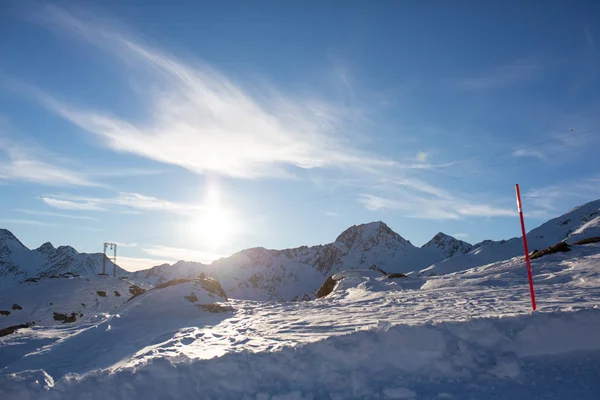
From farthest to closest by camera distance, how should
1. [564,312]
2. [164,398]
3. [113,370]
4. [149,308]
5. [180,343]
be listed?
[149,308] → [180,343] → [564,312] → [113,370] → [164,398]

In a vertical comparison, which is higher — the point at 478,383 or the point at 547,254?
the point at 547,254

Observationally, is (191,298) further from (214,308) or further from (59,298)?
(59,298)

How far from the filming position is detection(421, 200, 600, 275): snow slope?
90812mm

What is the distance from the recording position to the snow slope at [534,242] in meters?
90.8

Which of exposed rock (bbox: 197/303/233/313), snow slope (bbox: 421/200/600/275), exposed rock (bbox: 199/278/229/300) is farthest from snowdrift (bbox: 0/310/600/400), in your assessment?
snow slope (bbox: 421/200/600/275)

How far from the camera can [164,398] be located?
210 inches

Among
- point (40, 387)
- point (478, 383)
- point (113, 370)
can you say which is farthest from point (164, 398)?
point (478, 383)

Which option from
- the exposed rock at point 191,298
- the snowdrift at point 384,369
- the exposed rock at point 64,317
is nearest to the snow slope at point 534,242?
the exposed rock at point 191,298

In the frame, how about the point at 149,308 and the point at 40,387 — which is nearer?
the point at 40,387

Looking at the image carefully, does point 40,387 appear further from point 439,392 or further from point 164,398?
point 439,392

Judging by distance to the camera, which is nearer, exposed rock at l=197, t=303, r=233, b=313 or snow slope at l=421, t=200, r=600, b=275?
exposed rock at l=197, t=303, r=233, b=313

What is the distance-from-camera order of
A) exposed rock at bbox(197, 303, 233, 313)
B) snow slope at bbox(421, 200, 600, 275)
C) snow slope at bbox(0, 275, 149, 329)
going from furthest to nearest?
snow slope at bbox(421, 200, 600, 275) → snow slope at bbox(0, 275, 149, 329) → exposed rock at bbox(197, 303, 233, 313)

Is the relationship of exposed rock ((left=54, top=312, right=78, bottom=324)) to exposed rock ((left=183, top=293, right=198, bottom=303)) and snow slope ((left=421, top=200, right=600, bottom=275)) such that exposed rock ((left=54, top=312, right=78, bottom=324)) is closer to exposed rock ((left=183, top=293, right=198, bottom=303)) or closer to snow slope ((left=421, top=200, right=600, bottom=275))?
exposed rock ((left=183, top=293, right=198, bottom=303))

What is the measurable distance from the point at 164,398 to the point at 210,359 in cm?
96
